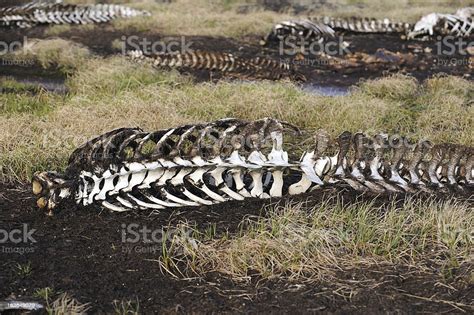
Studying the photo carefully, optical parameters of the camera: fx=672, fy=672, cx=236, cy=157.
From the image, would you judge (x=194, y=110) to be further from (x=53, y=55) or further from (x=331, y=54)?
(x=331, y=54)

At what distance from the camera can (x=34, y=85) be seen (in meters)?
9.52

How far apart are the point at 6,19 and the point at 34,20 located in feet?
1.91

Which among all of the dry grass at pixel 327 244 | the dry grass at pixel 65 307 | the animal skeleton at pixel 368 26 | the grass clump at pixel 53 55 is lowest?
the grass clump at pixel 53 55

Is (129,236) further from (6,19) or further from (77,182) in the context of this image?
(6,19)

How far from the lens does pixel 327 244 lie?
391 centimetres

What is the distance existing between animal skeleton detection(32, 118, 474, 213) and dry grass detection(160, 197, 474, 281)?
1.32 feet

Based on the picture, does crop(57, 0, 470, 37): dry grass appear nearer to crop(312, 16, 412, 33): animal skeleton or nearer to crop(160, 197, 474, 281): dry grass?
crop(312, 16, 412, 33): animal skeleton

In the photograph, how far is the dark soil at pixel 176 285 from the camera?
3.41 meters

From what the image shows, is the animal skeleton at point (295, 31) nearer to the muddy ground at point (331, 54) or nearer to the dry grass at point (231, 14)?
the muddy ground at point (331, 54)

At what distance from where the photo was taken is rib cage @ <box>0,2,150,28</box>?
14634 millimetres

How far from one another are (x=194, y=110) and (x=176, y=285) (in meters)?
3.73

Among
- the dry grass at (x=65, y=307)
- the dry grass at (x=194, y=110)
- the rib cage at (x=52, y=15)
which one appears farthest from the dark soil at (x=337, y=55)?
the dry grass at (x=65, y=307)

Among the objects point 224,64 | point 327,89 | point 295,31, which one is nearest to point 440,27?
point 295,31

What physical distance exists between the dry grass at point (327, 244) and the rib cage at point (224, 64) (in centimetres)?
552
